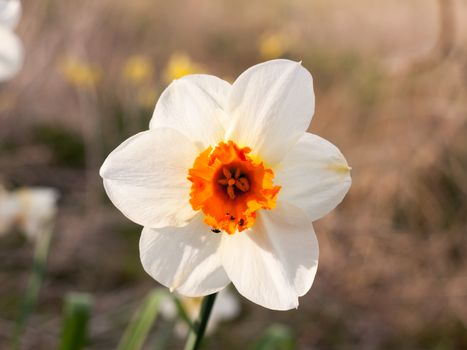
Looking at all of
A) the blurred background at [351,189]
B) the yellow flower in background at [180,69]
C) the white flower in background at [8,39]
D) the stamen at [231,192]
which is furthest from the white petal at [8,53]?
the blurred background at [351,189]

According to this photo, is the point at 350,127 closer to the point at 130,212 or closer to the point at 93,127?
the point at 93,127

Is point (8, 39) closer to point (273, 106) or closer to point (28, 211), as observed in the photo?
point (273, 106)

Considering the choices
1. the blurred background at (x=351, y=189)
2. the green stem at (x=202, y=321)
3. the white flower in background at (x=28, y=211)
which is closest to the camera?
the green stem at (x=202, y=321)

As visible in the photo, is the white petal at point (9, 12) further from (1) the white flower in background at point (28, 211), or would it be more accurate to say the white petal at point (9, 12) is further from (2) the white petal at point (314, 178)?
(1) the white flower in background at point (28, 211)

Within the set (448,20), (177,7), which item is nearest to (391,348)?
(448,20)

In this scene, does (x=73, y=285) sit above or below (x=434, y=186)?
below

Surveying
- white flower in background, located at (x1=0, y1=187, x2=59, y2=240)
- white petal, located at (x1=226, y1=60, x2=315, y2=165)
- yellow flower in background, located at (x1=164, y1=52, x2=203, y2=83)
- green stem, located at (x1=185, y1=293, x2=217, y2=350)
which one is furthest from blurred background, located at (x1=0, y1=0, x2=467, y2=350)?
white petal, located at (x1=226, y1=60, x2=315, y2=165)
